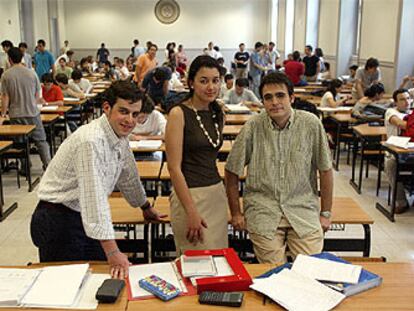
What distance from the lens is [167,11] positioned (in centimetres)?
2098

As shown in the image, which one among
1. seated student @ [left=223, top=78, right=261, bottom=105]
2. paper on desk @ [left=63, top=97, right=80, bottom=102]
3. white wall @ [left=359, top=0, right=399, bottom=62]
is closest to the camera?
seated student @ [left=223, top=78, right=261, bottom=105]

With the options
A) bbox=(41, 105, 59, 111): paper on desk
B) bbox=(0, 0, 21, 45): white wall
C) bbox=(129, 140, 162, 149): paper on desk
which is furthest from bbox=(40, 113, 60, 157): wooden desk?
bbox=(0, 0, 21, 45): white wall

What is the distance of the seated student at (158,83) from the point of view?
6.10 meters

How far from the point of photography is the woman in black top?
237 centimetres

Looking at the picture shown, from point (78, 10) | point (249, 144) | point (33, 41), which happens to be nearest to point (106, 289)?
point (249, 144)

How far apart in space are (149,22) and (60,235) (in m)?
19.7

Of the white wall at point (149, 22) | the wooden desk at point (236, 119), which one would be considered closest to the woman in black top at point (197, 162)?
the wooden desk at point (236, 119)

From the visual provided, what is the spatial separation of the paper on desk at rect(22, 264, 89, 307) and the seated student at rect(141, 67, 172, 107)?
14.1 ft

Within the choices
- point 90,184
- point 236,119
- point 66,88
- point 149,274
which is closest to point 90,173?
point 90,184

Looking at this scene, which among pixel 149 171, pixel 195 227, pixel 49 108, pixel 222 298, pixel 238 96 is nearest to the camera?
pixel 222 298

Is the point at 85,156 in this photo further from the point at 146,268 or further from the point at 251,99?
the point at 251,99

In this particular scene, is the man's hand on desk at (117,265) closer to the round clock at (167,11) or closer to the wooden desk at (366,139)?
the wooden desk at (366,139)

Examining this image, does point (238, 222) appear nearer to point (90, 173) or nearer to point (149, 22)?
point (90, 173)

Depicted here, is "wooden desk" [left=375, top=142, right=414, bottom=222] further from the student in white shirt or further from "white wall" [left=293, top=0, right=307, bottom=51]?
"white wall" [left=293, top=0, right=307, bottom=51]
